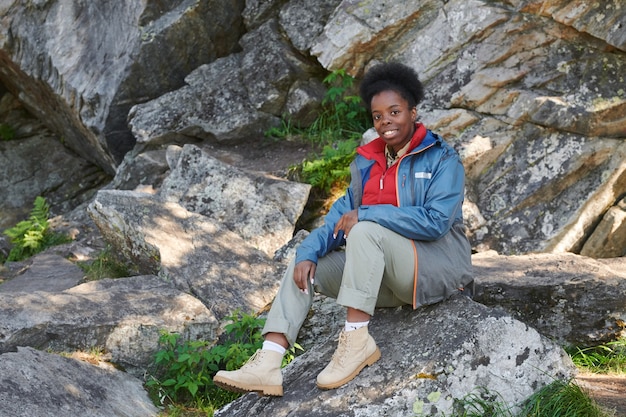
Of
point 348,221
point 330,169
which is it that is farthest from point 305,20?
point 348,221

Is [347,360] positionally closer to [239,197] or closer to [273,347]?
[273,347]

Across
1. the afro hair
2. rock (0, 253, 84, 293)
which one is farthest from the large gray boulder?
the afro hair

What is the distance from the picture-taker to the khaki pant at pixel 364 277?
430 cm

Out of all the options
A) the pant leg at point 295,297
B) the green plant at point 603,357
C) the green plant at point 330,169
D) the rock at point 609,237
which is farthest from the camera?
the green plant at point 330,169

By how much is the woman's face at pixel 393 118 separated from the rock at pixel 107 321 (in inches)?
89.4

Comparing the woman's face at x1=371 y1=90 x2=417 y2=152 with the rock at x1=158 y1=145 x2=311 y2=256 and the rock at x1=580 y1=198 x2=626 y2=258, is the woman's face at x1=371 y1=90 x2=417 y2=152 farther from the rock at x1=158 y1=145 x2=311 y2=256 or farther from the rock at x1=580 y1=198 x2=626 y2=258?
the rock at x1=580 y1=198 x2=626 y2=258

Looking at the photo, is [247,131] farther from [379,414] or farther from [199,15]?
[379,414]

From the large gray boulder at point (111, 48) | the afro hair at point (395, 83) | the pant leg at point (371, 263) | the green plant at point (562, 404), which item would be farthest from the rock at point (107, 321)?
the large gray boulder at point (111, 48)

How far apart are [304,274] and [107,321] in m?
1.99

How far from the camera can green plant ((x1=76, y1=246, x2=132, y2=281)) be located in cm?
736

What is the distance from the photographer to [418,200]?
468cm

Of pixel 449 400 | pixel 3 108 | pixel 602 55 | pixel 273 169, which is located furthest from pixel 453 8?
pixel 3 108

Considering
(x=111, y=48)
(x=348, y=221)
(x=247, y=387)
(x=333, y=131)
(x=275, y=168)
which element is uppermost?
(x=111, y=48)

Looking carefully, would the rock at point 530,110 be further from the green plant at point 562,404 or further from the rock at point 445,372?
the green plant at point 562,404
